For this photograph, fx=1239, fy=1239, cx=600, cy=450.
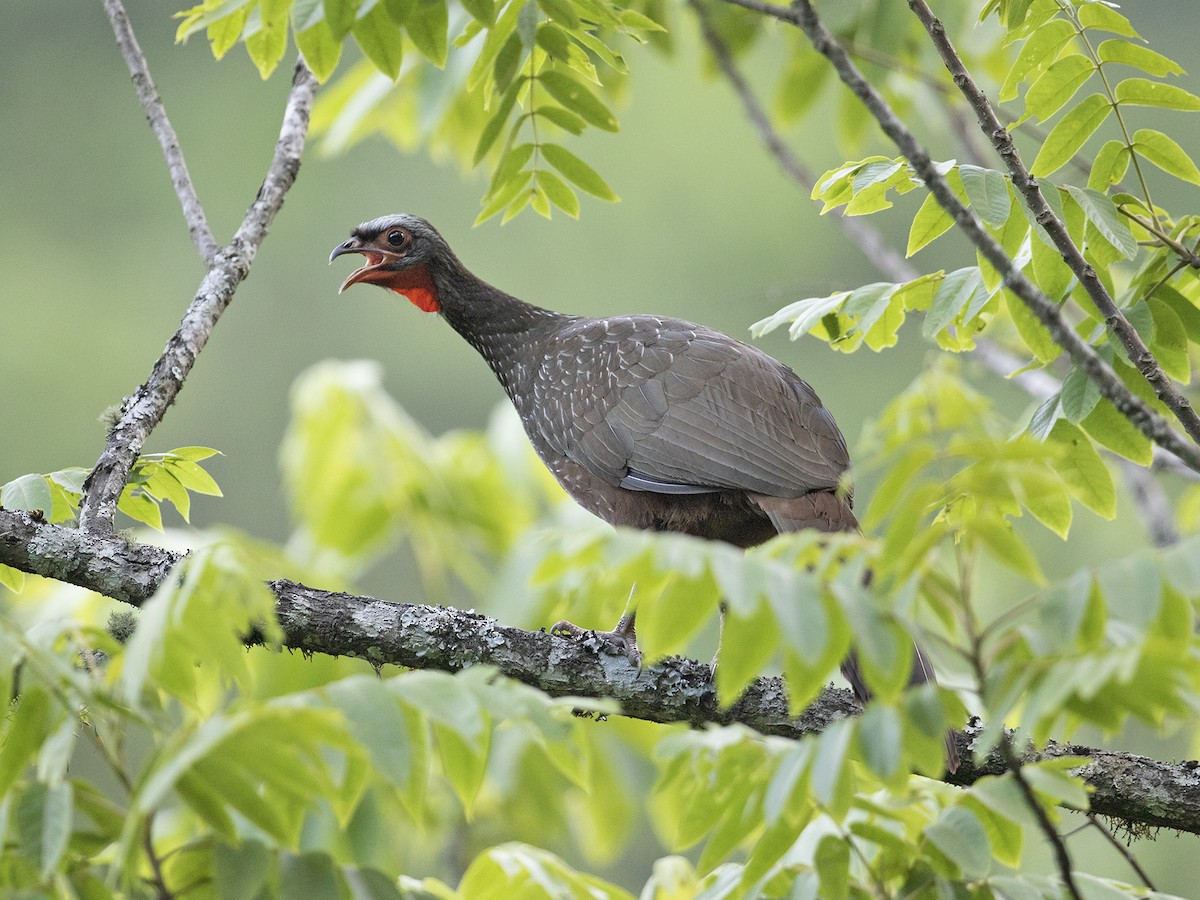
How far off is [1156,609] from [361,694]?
0.86 metres

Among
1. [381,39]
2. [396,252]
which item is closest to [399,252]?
[396,252]

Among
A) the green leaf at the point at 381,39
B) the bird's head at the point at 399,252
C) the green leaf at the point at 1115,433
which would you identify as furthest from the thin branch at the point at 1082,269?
the bird's head at the point at 399,252

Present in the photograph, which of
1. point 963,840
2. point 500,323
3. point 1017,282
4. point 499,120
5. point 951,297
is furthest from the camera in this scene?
point 500,323

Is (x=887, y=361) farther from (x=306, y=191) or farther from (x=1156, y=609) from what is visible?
(x=1156, y=609)

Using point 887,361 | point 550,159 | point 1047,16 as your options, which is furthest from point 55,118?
point 1047,16

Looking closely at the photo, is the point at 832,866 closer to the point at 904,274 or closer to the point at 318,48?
the point at 318,48

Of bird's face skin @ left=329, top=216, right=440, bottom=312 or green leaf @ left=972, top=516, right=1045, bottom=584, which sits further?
bird's face skin @ left=329, top=216, right=440, bottom=312

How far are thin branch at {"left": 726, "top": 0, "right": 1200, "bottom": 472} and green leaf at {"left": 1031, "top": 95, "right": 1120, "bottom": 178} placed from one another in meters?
0.53

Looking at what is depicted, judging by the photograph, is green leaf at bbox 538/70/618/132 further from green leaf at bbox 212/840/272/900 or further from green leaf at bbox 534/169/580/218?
green leaf at bbox 212/840/272/900

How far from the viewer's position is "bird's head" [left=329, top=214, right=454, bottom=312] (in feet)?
13.2

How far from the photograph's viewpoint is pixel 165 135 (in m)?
2.90

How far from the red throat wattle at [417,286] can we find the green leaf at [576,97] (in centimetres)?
132

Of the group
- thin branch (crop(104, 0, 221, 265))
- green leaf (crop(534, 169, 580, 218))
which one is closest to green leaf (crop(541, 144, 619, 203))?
green leaf (crop(534, 169, 580, 218))

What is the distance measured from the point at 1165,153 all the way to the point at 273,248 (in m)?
14.1
